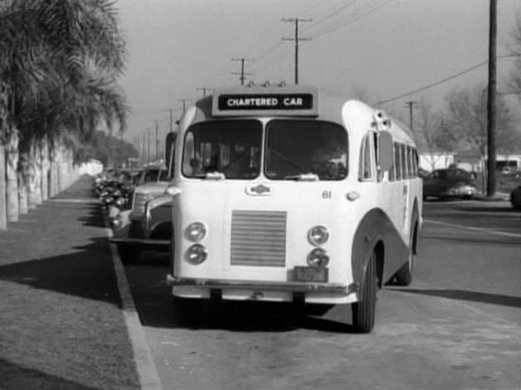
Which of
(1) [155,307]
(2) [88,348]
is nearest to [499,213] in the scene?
(1) [155,307]

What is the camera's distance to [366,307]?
10406mm

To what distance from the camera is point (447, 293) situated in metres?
14.0

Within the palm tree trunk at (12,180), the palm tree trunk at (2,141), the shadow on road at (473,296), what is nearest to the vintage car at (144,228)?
the shadow on road at (473,296)

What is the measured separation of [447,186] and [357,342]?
129 ft

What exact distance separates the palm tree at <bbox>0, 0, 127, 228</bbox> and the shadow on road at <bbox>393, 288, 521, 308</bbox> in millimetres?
9425

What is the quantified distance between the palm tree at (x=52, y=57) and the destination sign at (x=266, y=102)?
984 cm

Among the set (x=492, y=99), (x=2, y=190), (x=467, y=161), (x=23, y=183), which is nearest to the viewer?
(x=2, y=190)

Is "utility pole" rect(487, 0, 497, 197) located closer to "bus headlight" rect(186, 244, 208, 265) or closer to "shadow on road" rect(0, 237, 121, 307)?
"shadow on road" rect(0, 237, 121, 307)

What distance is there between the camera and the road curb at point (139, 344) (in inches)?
308

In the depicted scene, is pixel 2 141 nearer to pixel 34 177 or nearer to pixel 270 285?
pixel 34 177

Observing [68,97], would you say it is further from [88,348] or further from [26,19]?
[88,348]

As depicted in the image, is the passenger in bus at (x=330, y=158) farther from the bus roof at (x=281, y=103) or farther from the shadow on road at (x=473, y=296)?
the shadow on road at (x=473, y=296)

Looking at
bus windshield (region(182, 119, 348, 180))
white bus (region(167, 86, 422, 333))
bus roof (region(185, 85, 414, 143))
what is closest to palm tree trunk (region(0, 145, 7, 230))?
white bus (region(167, 86, 422, 333))

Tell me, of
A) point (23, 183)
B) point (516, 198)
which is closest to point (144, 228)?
point (23, 183)
